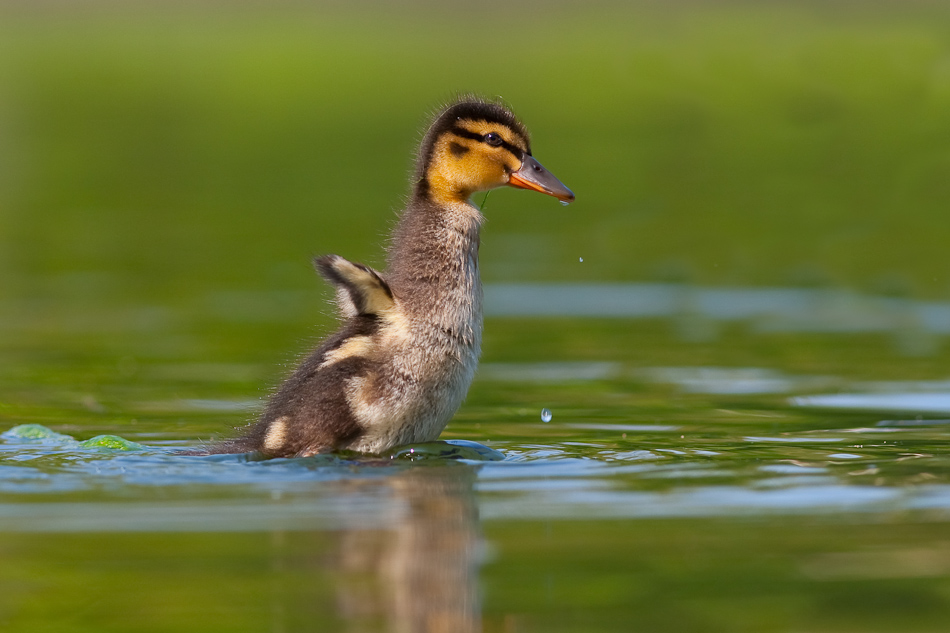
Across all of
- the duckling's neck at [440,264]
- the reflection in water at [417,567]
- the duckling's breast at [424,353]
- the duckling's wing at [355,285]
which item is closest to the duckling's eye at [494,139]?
the duckling's neck at [440,264]

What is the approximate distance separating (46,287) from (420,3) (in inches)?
2196

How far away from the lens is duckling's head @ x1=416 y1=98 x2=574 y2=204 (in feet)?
30.7

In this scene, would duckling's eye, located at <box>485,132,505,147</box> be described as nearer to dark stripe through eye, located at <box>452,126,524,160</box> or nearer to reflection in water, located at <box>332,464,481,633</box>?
dark stripe through eye, located at <box>452,126,524,160</box>

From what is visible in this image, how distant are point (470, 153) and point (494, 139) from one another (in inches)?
5.9

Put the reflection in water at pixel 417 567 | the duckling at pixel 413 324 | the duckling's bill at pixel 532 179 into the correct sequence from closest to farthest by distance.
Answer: the reflection in water at pixel 417 567 < the duckling at pixel 413 324 < the duckling's bill at pixel 532 179

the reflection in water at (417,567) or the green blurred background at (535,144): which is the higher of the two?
the green blurred background at (535,144)

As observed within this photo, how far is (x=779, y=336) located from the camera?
42.2 ft

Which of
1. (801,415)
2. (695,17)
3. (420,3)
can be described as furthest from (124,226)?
(420,3)

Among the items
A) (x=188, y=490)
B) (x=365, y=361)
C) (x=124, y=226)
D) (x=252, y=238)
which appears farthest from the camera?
Answer: (x=124, y=226)

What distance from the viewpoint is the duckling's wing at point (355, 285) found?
8.65 meters

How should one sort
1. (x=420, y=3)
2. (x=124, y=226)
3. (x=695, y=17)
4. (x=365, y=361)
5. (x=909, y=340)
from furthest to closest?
(x=420, y=3)
(x=695, y=17)
(x=124, y=226)
(x=909, y=340)
(x=365, y=361)

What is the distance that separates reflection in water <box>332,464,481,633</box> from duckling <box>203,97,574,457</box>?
1.02 m

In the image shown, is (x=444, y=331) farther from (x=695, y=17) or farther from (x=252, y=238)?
(x=695, y=17)

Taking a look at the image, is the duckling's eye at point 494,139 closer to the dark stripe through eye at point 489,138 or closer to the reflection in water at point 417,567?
the dark stripe through eye at point 489,138
